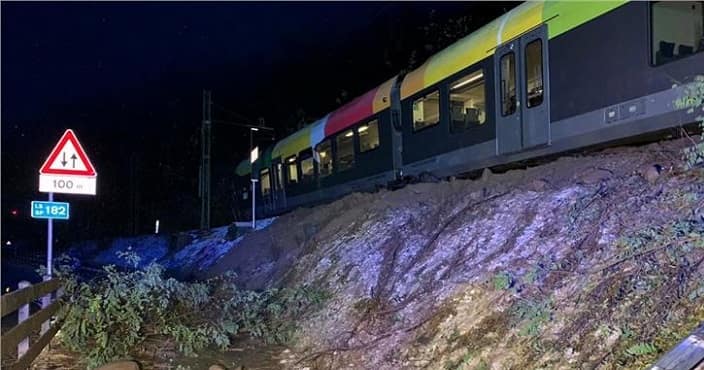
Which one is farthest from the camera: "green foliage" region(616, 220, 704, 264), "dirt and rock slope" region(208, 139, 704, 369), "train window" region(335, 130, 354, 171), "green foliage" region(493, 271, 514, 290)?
"train window" region(335, 130, 354, 171)

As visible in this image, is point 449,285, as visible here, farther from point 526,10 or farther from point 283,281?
point 526,10

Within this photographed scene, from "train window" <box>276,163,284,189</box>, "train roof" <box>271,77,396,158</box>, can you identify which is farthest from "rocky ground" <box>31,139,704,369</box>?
"train window" <box>276,163,284,189</box>

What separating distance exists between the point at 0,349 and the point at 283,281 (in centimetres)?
602

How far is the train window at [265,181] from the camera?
2346cm

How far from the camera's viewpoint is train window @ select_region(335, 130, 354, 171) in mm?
16172

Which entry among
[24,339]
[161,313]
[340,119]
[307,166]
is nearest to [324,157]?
[340,119]

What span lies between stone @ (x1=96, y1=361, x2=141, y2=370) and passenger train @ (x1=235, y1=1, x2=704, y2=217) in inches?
255

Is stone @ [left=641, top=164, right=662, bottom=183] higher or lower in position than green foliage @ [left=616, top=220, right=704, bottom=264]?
higher

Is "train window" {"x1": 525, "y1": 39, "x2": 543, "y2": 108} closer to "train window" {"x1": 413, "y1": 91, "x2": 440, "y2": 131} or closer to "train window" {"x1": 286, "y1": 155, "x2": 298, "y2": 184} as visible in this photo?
"train window" {"x1": 413, "y1": 91, "x2": 440, "y2": 131}

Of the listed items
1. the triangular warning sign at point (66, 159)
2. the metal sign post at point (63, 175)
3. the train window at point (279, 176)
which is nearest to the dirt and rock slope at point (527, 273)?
the metal sign post at point (63, 175)

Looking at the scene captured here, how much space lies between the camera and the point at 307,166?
763 inches

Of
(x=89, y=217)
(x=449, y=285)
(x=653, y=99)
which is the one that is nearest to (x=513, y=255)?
(x=449, y=285)

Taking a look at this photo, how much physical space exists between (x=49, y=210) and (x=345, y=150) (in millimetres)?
9347

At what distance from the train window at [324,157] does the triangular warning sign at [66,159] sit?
937 cm
